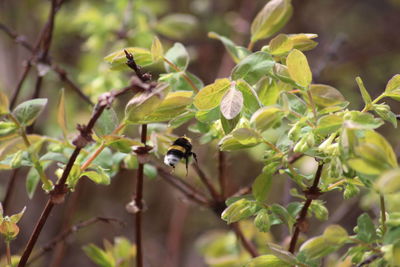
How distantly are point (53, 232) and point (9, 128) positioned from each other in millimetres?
2264

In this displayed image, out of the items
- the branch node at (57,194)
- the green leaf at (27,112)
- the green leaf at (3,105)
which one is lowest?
the branch node at (57,194)

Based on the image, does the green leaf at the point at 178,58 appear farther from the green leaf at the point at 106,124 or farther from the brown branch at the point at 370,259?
the brown branch at the point at 370,259

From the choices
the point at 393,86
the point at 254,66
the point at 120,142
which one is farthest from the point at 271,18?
the point at 120,142

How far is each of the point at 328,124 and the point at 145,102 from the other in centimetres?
29

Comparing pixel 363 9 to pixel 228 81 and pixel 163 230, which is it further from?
pixel 228 81

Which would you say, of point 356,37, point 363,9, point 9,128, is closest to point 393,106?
point 356,37

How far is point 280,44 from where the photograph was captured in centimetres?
99

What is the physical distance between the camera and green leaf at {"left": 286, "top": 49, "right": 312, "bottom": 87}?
0.85 m

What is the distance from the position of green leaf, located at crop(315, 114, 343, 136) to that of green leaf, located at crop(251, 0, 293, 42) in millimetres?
410

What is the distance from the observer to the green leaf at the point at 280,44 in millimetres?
989

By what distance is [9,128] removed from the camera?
2.84 feet

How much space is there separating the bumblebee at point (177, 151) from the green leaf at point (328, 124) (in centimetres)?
28

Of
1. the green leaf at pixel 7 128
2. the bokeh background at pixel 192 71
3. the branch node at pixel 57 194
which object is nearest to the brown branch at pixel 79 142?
the branch node at pixel 57 194

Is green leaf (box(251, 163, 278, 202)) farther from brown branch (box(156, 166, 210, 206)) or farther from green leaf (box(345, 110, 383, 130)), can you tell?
brown branch (box(156, 166, 210, 206))
